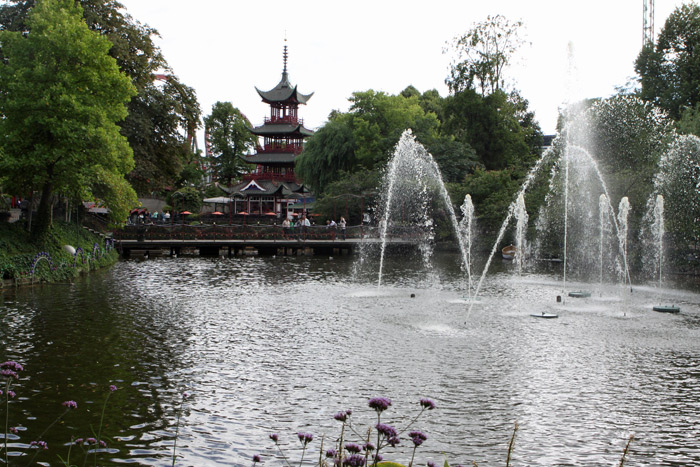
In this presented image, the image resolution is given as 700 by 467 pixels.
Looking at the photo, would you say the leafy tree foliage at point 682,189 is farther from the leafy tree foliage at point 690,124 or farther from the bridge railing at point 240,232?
the bridge railing at point 240,232

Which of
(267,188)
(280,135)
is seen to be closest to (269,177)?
(267,188)

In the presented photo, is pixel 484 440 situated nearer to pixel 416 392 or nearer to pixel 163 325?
pixel 416 392

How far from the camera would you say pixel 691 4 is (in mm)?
47375

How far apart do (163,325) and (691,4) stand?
155 feet

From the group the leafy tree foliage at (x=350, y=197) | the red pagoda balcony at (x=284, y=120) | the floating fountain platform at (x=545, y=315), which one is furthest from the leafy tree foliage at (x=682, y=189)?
the red pagoda balcony at (x=284, y=120)

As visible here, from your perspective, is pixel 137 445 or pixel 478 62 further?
pixel 478 62

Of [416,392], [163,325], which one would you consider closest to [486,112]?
[163,325]

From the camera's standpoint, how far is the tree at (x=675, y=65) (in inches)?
1727

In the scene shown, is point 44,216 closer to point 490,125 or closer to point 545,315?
point 545,315

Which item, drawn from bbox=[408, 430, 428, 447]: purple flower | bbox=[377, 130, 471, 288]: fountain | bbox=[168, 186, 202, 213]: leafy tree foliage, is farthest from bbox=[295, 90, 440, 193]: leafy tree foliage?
bbox=[408, 430, 428, 447]: purple flower

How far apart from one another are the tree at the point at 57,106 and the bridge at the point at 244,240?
15.1m

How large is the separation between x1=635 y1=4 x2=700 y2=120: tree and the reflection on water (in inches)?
1080

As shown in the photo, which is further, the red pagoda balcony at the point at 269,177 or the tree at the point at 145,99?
the red pagoda balcony at the point at 269,177

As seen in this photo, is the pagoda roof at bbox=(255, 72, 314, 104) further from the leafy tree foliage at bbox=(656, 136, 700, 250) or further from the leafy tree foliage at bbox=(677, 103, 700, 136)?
the leafy tree foliage at bbox=(656, 136, 700, 250)
